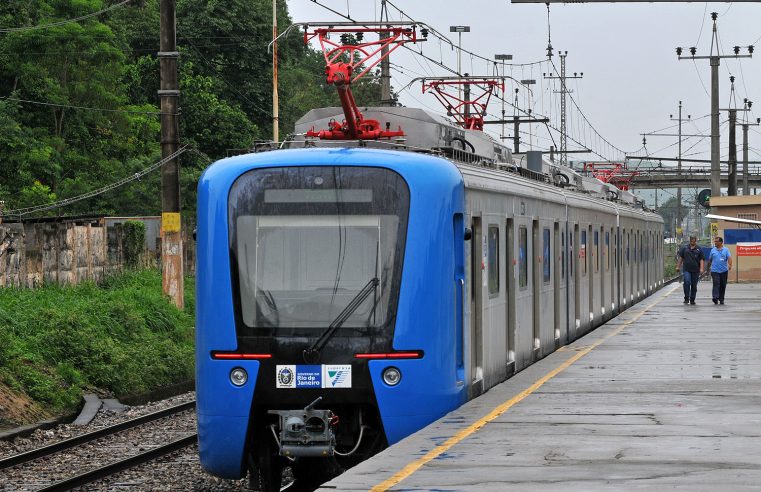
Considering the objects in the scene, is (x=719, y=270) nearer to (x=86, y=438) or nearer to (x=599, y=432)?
(x=86, y=438)

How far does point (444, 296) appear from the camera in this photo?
1158cm

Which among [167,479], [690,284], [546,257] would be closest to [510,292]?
[546,257]

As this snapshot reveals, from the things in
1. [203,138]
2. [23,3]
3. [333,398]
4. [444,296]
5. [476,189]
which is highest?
[23,3]

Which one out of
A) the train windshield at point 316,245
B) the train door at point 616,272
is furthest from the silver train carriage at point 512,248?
the train door at point 616,272

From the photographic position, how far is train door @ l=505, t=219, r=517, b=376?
15086 mm

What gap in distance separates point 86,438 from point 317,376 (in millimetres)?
5641

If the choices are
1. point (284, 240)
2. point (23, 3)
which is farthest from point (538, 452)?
point (23, 3)

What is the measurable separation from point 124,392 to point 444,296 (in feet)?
32.7

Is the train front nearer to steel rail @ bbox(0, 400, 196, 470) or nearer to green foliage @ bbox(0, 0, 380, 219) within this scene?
steel rail @ bbox(0, 400, 196, 470)

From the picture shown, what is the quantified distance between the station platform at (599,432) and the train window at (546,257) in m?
1.02

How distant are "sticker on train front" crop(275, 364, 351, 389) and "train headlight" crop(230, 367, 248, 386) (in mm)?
315

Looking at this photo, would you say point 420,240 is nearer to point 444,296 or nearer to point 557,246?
point 444,296

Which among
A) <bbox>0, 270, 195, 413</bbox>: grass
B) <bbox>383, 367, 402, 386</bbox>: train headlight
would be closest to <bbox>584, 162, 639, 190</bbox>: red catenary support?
<bbox>0, 270, 195, 413</bbox>: grass

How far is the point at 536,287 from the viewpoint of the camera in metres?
17.2
